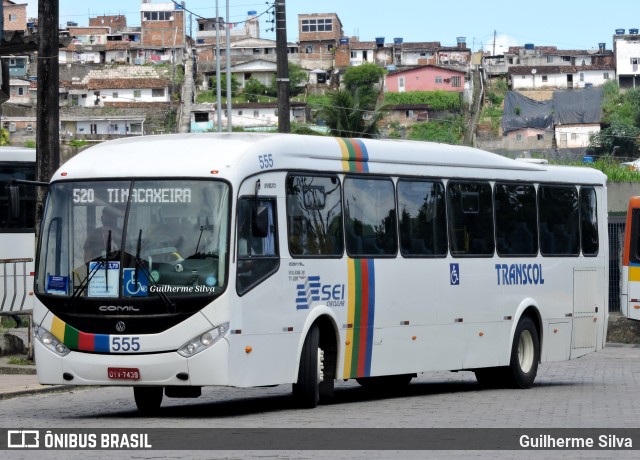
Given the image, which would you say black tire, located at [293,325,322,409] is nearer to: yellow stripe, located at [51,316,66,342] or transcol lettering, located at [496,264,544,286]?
yellow stripe, located at [51,316,66,342]

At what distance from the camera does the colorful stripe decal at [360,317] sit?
1609 cm

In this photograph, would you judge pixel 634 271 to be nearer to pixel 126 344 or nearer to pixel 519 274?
pixel 519 274

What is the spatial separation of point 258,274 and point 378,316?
8.43 feet

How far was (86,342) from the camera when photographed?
46.6 feet

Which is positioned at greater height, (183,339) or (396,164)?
(396,164)

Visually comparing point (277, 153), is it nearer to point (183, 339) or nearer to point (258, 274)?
point (258, 274)

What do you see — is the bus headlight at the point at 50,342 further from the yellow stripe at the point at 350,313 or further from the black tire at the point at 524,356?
the black tire at the point at 524,356

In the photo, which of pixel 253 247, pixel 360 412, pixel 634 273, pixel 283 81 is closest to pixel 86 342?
pixel 253 247

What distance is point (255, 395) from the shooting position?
18031 mm

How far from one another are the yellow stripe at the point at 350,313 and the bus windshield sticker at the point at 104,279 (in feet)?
10.0

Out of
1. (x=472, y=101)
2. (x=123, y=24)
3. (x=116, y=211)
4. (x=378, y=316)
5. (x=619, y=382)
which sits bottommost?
(x=619, y=382)

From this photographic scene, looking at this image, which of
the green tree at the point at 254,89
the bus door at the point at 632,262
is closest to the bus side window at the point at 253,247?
the bus door at the point at 632,262
